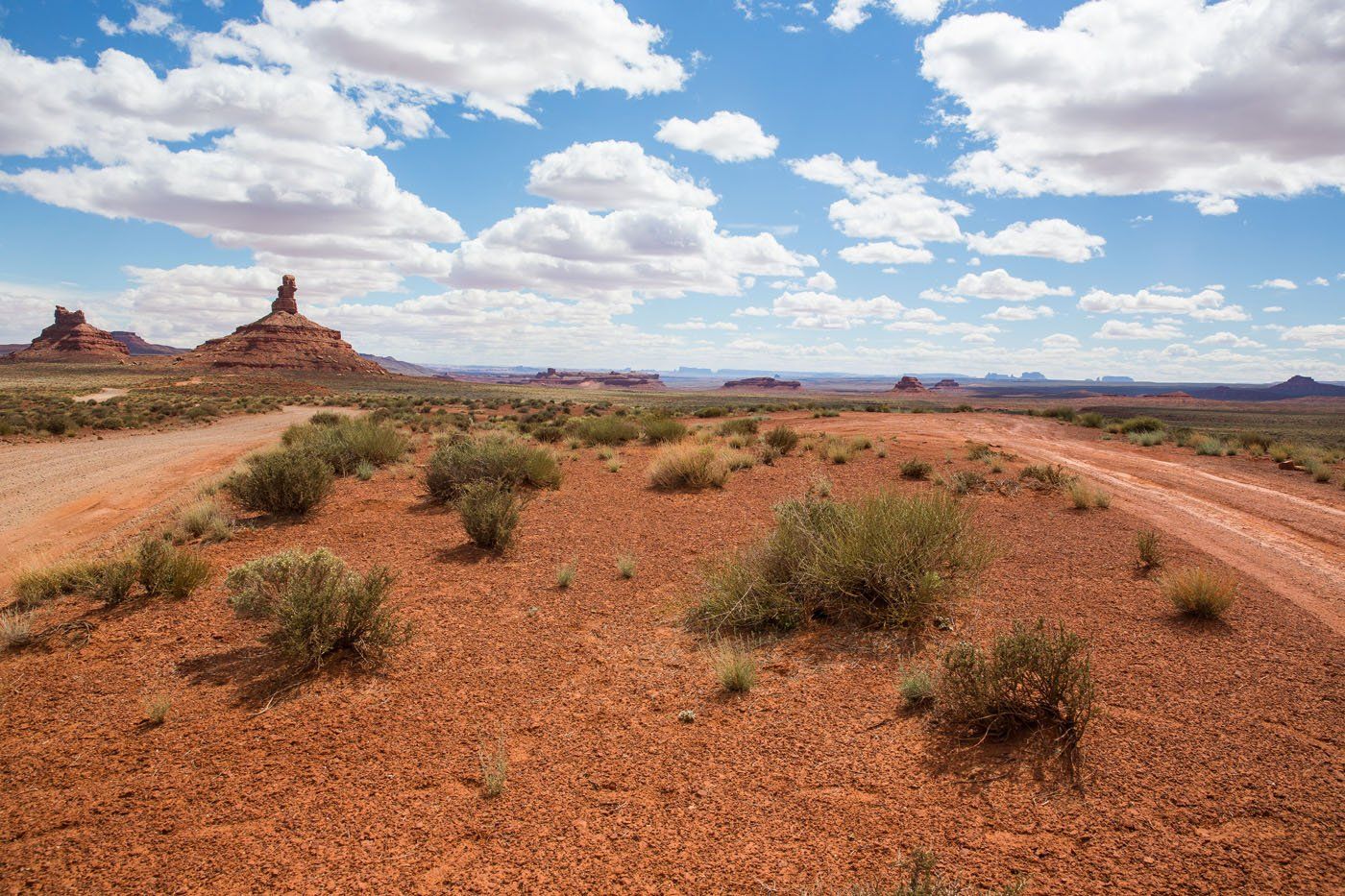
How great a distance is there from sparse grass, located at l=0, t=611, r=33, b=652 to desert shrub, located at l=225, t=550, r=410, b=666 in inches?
63.4

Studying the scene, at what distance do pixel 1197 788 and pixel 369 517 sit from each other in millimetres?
11155

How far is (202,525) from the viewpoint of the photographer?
402 inches

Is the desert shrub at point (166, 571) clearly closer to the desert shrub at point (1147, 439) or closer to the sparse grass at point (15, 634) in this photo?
the sparse grass at point (15, 634)

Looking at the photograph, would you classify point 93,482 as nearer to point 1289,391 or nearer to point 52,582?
point 52,582

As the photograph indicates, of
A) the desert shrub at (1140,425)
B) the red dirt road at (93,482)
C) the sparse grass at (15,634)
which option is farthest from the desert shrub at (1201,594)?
the desert shrub at (1140,425)

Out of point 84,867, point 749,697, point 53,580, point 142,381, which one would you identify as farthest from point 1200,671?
point 142,381

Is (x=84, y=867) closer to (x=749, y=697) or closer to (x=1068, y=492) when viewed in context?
(x=749, y=697)

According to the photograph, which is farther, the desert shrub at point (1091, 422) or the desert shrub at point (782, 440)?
the desert shrub at point (1091, 422)

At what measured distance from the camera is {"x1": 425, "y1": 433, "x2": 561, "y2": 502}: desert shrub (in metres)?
12.9

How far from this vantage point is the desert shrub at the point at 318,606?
18.8ft

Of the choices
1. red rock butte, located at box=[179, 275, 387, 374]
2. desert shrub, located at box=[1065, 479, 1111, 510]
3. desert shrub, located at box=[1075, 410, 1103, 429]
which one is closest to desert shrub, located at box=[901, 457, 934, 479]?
desert shrub, located at box=[1065, 479, 1111, 510]

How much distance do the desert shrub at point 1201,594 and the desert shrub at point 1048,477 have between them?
7.12 m

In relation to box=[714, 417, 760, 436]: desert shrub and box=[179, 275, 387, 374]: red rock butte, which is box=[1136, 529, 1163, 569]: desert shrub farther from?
→ box=[179, 275, 387, 374]: red rock butte

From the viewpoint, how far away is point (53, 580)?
24.3ft
